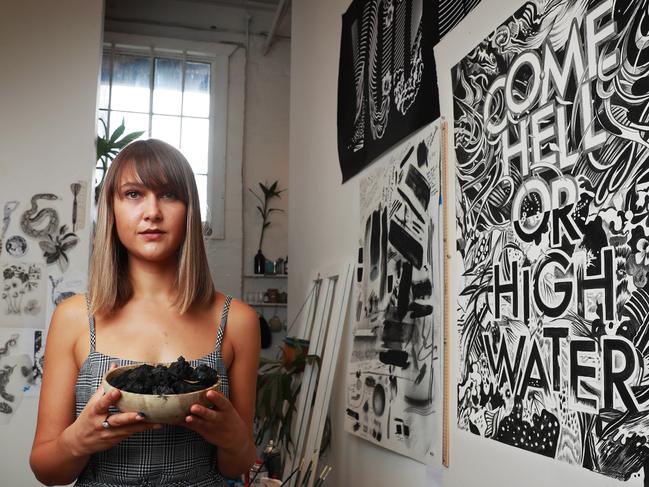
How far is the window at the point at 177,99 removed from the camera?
5988 millimetres

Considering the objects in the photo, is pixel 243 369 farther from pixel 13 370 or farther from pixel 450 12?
pixel 13 370

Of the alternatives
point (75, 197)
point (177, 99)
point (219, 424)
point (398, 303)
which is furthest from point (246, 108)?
point (219, 424)

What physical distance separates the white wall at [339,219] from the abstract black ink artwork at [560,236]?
0.20ft

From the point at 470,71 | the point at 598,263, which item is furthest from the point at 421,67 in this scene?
the point at 598,263

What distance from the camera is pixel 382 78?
8.81ft

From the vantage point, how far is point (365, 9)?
2945 millimetres

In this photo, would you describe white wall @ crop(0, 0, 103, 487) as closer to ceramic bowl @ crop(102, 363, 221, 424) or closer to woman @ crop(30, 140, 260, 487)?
woman @ crop(30, 140, 260, 487)

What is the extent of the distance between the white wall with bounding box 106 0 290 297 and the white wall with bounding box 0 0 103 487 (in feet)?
6.94

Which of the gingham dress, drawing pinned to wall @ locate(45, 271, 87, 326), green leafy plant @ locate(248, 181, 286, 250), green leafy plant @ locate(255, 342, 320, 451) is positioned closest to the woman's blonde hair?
the gingham dress

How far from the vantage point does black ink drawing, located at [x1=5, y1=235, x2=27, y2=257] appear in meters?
3.72

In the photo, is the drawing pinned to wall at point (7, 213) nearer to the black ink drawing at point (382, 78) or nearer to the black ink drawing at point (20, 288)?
the black ink drawing at point (20, 288)

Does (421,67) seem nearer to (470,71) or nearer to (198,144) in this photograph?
(470,71)

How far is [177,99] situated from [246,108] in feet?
2.17

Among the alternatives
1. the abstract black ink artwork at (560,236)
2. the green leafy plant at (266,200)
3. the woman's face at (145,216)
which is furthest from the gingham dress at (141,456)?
the green leafy plant at (266,200)
